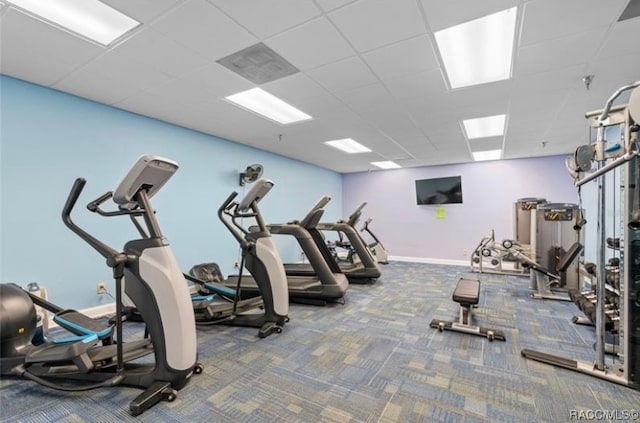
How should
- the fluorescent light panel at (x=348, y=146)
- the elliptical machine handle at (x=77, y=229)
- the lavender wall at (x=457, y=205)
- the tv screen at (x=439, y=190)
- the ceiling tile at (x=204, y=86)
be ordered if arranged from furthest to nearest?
the tv screen at (x=439, y=190), the lavender wall at (x=457, y=205), the fluorescent light panel at (x=348, y=146), the ceiling tile at (x=204, y=86), the elliptical machine handle at (x=77, y=229)

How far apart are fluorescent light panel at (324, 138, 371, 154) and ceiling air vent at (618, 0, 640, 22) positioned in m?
3.62

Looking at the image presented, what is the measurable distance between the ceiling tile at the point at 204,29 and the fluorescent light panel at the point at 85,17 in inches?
10.3

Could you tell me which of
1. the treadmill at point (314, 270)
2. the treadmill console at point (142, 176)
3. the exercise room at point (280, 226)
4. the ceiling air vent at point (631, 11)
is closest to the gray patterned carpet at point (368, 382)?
the exercise room at point (280, 226)

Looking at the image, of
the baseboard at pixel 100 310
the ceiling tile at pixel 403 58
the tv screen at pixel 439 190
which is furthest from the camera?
the tv screen at pixel 439 190

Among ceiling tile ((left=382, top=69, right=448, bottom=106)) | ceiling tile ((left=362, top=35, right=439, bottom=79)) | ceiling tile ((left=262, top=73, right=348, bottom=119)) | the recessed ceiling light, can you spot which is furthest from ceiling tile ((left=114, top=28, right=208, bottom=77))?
the recessed ceiling light

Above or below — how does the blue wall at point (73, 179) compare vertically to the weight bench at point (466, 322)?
above

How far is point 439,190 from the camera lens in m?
7.58

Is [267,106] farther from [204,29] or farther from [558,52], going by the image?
[558,52]

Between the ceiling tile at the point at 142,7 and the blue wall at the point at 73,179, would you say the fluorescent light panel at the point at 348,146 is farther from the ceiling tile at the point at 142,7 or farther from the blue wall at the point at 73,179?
the ceiling tile at the point at 142,7

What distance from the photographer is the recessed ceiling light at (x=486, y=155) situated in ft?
20.3

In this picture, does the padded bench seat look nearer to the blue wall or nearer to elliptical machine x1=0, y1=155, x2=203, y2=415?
elliptical machine x1=0, y1=155, x2=203, y2=415

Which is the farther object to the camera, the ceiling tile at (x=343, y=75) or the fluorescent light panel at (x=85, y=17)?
the ceiling tile at (x=343, y=75)

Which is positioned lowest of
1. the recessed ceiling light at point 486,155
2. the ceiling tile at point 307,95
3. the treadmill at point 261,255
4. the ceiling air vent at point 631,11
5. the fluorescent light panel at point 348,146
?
the treadmill at point 261,255

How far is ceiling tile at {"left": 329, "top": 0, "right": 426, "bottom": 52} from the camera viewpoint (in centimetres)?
188
